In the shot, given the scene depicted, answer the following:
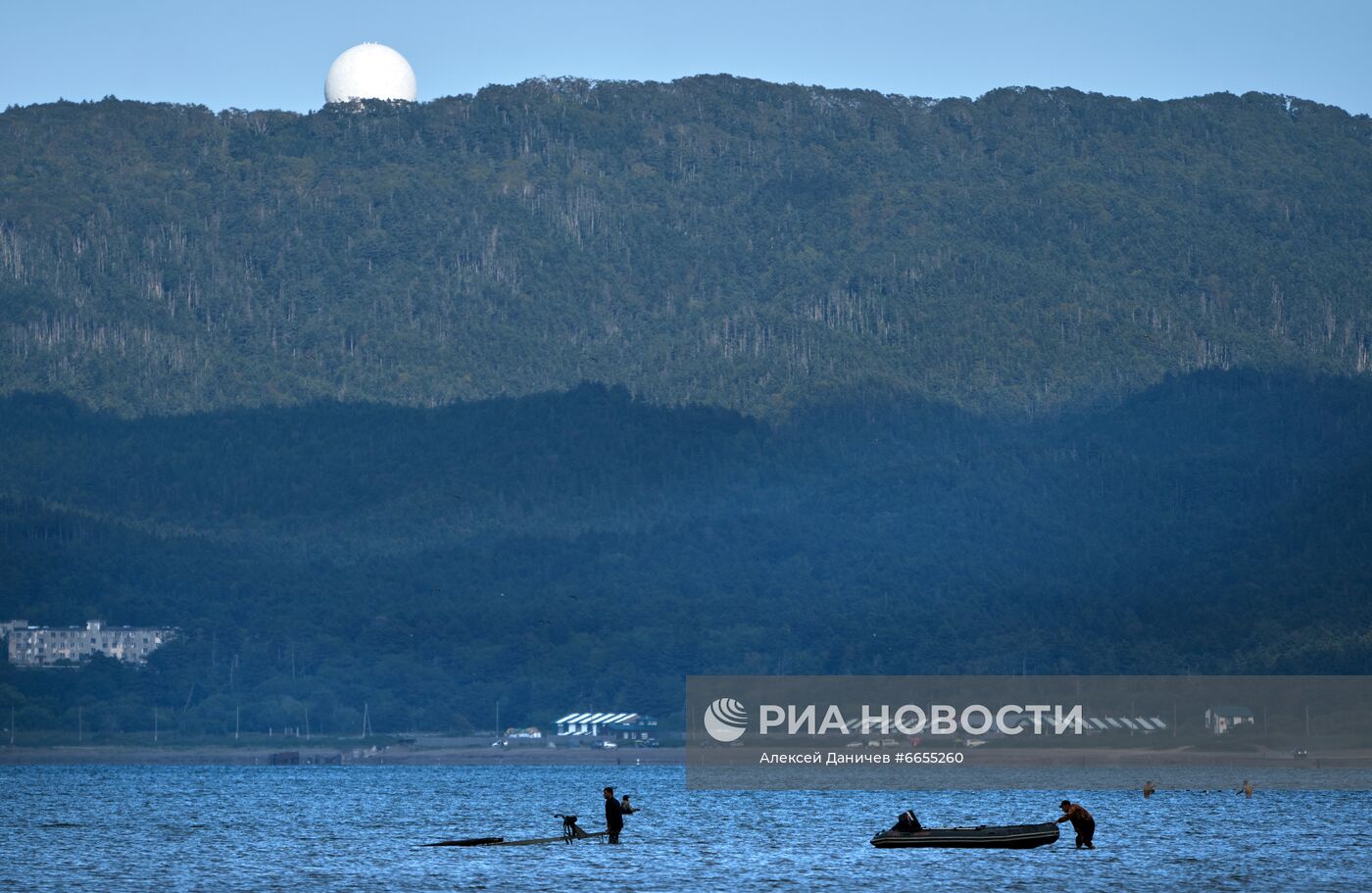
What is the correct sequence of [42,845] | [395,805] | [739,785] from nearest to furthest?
[42,845], [395,805], [739,785]

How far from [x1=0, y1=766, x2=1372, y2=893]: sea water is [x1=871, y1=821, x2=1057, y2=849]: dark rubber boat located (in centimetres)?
90

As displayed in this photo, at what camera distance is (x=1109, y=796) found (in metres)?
159

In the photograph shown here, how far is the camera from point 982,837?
95.8 meters

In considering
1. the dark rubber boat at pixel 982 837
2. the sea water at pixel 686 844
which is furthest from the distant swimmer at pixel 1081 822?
the dark rubber boat at pixel 982 837

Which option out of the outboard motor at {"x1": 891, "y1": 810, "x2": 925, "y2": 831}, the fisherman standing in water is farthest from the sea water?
the outboard motor at {"x1": 891, "y1": 810, "x2": 925, "y2": 831}

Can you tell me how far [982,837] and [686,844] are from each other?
696 inches

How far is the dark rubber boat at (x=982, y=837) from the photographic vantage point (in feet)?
310

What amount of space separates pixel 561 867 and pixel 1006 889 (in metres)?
19.7

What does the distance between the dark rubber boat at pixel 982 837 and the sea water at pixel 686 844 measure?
0.90 meters

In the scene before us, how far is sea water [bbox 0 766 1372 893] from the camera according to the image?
88812 mm

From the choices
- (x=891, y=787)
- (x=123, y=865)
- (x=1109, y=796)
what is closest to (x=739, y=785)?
(x=891, y=787)

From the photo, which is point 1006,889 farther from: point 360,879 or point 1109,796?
point 1109,796

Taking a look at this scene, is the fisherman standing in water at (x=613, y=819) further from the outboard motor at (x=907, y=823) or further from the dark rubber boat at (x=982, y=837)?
A: the outboard motor at (x=907, y=823)

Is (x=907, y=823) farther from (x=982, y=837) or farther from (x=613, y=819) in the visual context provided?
(x=613, y=819)
